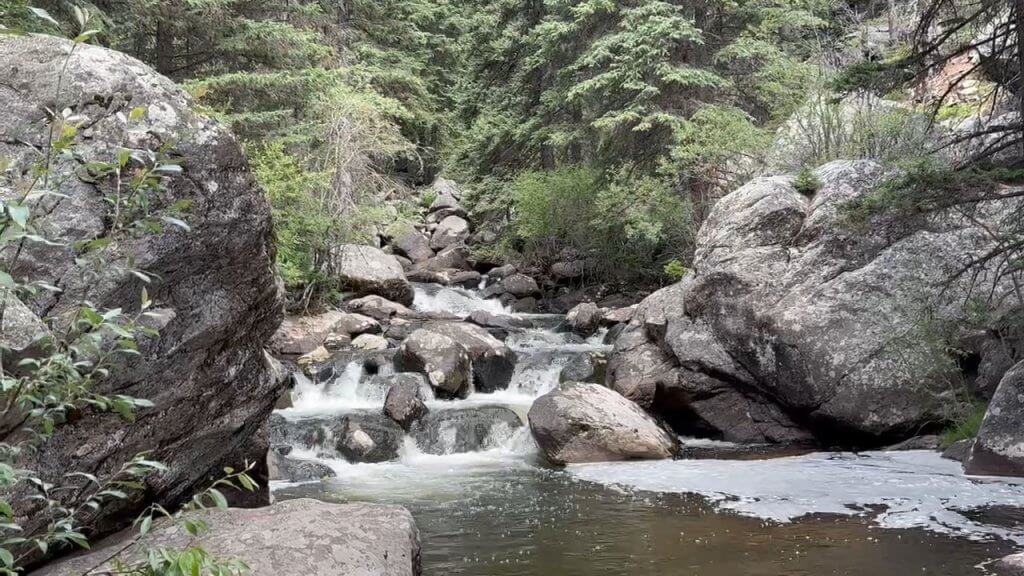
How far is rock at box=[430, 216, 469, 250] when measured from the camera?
86.1 ft

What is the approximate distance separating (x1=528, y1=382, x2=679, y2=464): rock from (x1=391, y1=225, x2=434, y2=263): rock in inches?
590

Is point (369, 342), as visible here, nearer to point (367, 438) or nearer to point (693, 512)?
point (367, 438)

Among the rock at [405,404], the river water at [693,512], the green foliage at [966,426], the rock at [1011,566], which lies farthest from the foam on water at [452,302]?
the rock at [1011,566]

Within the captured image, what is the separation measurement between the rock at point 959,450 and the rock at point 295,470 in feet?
22.6

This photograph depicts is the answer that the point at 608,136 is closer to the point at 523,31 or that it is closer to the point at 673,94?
the point at 673,94

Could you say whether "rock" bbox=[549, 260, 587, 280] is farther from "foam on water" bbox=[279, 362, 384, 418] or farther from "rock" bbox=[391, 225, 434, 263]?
"foam on water" bbox=[279, 362, 384, 418]

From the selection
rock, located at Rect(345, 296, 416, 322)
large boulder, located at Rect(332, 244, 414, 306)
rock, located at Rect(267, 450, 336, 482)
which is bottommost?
rock, located at Rect(267, 450, 336, 482)

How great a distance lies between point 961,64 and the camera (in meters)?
19.2

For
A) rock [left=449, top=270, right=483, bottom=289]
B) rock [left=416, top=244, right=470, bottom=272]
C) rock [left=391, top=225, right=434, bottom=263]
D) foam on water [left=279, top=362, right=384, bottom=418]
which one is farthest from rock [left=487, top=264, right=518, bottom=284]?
foam on water [left=279, top=362, right=384, bottom=418]

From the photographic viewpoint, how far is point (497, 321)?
1742 centimetres

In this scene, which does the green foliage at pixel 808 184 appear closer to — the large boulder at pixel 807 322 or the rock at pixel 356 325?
the large boulder at pixel 807 322

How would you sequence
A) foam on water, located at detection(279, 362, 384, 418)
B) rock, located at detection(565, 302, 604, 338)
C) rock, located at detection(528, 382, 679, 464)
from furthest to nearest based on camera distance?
1. rock, located at detection(565, 302, 604, 338)
2. foam on water, located at detection(279, 362, 384, 418)
3. rock, located at detection(528, 382, 679, 464)

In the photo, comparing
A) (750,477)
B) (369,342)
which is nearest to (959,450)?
(750,477)

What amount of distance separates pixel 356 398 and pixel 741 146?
876 centimetres
